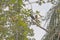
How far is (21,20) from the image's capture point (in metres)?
5.59

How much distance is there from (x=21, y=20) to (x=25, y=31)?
0.27 m

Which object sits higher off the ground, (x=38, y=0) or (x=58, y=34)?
(x=38, y=0)

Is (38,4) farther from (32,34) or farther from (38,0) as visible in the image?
(32,34)

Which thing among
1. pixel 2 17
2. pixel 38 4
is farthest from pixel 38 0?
pixel 2 17

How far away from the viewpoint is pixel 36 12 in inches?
234

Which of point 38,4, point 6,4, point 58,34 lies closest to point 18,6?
point 6,4

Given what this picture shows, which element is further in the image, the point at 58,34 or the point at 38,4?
the point at 38,4

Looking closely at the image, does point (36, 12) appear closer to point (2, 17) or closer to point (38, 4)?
point (38, 4)

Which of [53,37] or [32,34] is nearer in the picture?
[53,37]

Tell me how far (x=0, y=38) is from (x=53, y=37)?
1.22m

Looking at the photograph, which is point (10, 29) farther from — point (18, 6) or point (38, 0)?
point (38, 0)

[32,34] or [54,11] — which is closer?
[54,11]

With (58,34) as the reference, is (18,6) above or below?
above

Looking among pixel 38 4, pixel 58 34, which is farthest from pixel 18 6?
pixel 58 34
